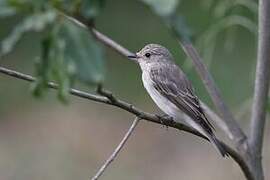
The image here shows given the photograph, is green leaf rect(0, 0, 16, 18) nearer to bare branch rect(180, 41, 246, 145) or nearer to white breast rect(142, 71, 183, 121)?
bare branch rect(180, 41, 246, 145)

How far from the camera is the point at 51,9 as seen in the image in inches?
80.8

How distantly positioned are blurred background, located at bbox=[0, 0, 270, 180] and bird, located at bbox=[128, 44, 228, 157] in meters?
3.69

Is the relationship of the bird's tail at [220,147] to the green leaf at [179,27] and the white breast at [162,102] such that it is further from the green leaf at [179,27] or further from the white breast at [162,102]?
the green leaf at [179,27]

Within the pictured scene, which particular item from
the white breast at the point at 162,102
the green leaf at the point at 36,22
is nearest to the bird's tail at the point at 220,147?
the white breast at the point at 162,102

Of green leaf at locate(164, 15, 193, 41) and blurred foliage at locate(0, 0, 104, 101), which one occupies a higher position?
green leaf at locate(164, 15, 193, 41)

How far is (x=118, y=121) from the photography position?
442 inches

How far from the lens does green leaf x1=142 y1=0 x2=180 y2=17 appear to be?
1917 millimetres

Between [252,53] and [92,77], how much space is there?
8.60m

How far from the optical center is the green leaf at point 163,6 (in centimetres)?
192

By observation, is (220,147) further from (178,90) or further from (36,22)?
(36,22)

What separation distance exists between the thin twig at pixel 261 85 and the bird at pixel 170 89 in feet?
2.81

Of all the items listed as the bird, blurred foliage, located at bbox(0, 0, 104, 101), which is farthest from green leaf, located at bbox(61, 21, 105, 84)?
the bird

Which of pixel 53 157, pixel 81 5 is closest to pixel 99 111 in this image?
pixel 53 157

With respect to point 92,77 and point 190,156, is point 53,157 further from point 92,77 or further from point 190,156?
point 92,77
